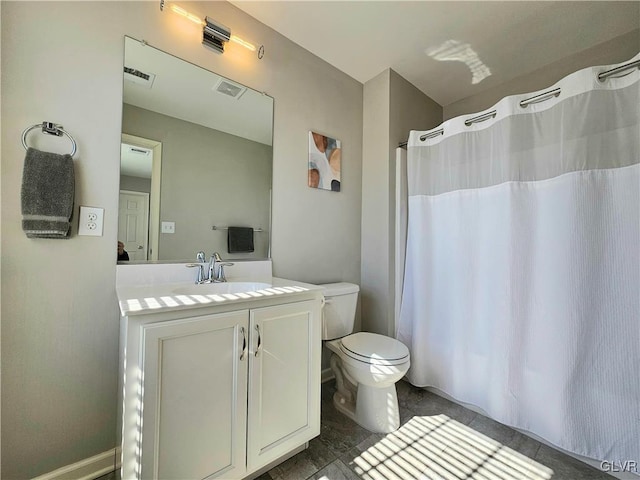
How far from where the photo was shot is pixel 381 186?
212 centimetres

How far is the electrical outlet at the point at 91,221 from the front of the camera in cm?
113

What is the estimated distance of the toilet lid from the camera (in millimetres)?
1462

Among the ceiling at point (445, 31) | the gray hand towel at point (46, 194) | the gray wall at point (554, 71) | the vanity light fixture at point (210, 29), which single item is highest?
the ceiling at point (445, 31)

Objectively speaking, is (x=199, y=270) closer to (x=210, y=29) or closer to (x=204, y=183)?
(x=204, y=183)

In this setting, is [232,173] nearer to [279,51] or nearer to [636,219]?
[279,51]

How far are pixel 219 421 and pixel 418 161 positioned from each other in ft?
6.41

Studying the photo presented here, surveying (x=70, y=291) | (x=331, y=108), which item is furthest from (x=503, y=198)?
(x=70, y=291)

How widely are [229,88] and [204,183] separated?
23.7 inches

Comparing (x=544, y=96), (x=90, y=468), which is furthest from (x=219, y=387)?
(x=544, y=96)

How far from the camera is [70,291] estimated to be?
1111 millimetres

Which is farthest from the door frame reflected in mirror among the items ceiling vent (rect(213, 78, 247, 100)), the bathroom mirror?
ceiling vent (rect(213, 78, 247, 100))

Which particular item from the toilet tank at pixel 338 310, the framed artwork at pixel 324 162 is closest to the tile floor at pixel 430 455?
the toilet tank at pixel 338 310

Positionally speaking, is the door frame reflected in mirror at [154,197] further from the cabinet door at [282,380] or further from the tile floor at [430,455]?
the tile floor at [430,455]

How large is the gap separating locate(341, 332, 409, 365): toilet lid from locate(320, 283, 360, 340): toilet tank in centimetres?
→ 8
